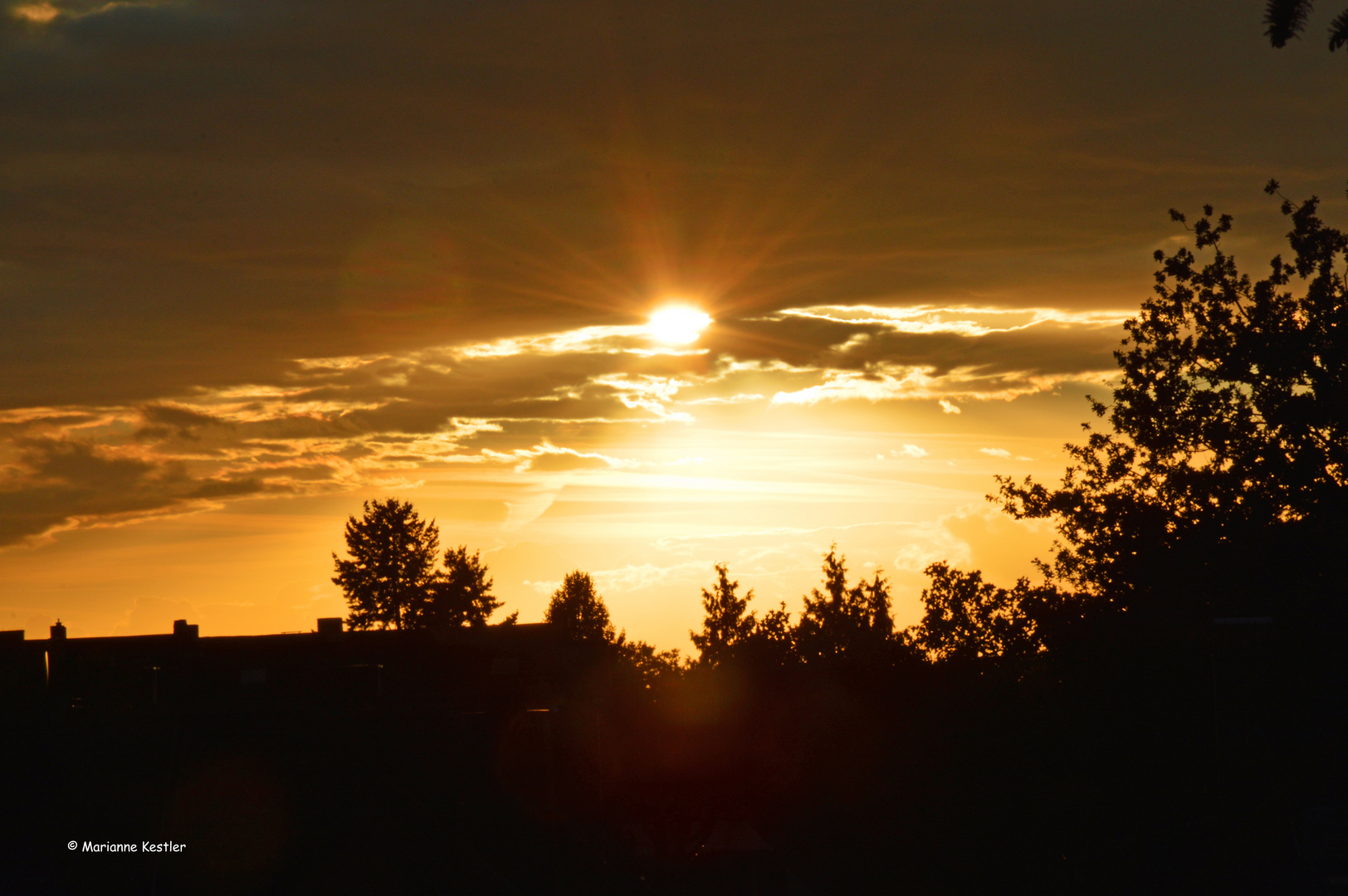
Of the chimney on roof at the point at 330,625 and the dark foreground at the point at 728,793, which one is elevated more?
the chimney on roof at the point at 330,625

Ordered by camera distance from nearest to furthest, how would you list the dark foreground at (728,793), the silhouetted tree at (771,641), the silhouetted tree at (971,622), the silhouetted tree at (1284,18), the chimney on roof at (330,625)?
the silhouetted tree at (1284,18) < the dark foreground at (728,793) < the silhouetted tree at (971,622) < the chimney on roof at (330,625) < the silhouetted tree at (771,641)

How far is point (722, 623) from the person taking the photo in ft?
385

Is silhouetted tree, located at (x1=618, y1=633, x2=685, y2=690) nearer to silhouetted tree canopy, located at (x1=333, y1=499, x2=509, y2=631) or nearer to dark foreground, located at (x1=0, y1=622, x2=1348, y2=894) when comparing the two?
silhouetted tree canopy, located at (x1=333, y1=499, x2=509, y2=631)

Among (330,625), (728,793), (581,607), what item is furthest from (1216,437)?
(581,607)

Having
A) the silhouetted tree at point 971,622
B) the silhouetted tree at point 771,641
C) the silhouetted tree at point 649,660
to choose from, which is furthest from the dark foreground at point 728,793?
the silhouetted tree at point 649,660

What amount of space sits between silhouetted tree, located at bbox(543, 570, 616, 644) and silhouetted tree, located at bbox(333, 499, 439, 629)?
79.7ft

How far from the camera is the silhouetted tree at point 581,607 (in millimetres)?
128250

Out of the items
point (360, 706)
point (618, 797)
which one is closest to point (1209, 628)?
point (618, 797)

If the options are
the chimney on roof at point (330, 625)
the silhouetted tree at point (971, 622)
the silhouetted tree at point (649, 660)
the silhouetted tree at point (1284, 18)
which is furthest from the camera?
the silhouetted tree at point (649, 660)

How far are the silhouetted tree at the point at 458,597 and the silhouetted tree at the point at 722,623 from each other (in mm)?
22028

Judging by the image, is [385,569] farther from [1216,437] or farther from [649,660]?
[1216,437]

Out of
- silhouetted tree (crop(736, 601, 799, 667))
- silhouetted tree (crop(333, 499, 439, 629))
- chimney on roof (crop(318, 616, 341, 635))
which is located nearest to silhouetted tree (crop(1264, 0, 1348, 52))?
chimney on roof (crop(318, 616, 341, 635))

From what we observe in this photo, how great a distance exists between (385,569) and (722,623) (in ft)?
113

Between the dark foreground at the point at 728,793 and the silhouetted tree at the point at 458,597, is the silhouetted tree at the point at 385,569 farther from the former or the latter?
the dark foreground at the point at 728,793
